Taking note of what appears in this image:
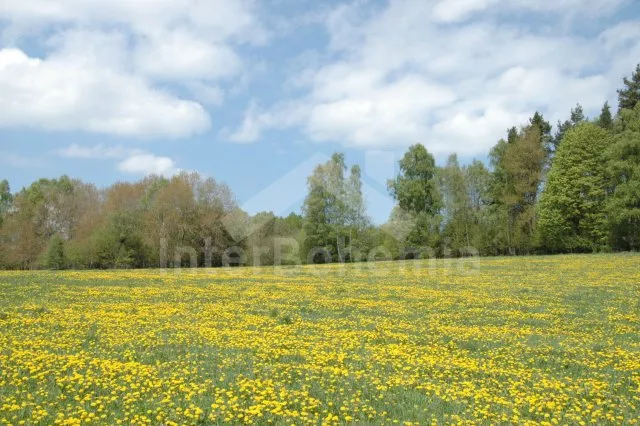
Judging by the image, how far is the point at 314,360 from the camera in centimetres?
1156

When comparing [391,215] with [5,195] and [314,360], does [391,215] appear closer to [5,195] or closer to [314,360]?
[314,360]

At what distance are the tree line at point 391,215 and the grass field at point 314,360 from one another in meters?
41.7

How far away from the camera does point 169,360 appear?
11.2m

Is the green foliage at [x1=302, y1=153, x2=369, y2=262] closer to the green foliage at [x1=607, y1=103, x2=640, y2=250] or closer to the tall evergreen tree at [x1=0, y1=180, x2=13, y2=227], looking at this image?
the green foliage at [x1=607, y1=103, x2=640, y2=250]

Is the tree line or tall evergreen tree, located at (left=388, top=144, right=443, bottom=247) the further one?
tall evergreen tree, located at (left=388, top=144, right=443, bottom=247)

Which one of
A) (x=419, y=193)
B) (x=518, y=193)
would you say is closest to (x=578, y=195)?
(x=518, y=193)

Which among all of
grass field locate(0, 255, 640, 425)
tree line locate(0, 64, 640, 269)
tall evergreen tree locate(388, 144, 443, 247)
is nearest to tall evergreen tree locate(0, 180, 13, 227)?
tree line locate(0, 64, 640, 269)

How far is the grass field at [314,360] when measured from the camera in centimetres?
812

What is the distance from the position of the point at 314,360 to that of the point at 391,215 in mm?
68230

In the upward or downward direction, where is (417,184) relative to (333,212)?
upward

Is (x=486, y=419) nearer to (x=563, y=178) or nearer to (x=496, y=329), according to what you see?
(x=496, y=329)

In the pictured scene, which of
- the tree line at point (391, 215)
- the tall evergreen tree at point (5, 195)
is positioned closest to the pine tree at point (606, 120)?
the tree line at point (391, 215)

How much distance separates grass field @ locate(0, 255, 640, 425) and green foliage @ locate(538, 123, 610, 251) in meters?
41.8

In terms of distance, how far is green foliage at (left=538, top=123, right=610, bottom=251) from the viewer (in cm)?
6234
